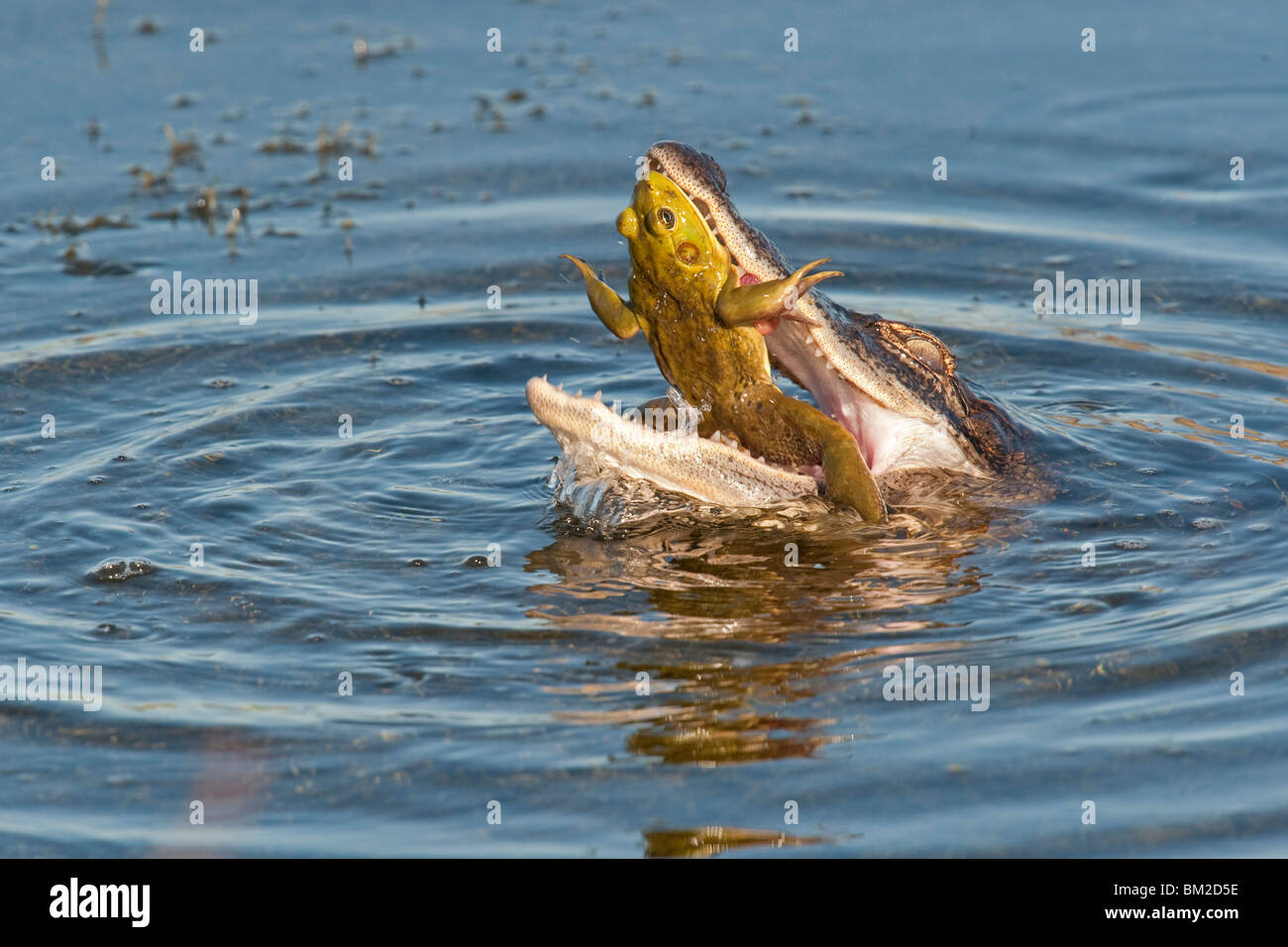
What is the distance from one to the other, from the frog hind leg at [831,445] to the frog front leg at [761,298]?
0.40 m

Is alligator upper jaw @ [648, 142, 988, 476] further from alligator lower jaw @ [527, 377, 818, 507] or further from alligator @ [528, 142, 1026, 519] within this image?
alligator lower jaw @ [527, 377, 818, 507]

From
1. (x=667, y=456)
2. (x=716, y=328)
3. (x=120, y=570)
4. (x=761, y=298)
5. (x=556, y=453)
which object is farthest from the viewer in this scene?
(x=556, y=453)

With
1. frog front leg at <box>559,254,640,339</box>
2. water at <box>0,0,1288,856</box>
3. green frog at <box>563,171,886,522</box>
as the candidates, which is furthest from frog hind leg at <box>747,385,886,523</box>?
frog front leg at <box>559,254,640,339</box>

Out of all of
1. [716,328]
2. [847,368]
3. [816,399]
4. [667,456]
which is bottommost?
[667,456]

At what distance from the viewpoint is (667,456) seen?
617 cm

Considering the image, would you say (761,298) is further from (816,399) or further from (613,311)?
(816,399)

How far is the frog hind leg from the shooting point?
600cm

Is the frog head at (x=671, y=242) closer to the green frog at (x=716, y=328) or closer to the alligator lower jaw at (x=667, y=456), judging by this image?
the green frog at (x=716, y=328)

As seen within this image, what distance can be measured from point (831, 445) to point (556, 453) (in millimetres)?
1930

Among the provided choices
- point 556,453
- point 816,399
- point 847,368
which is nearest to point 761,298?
point 847,368

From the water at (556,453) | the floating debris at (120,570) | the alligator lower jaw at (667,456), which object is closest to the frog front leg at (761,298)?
the alligator lower jaw at (667,456)

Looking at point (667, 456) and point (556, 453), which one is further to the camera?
point (556, 453)

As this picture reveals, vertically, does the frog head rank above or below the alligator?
above
